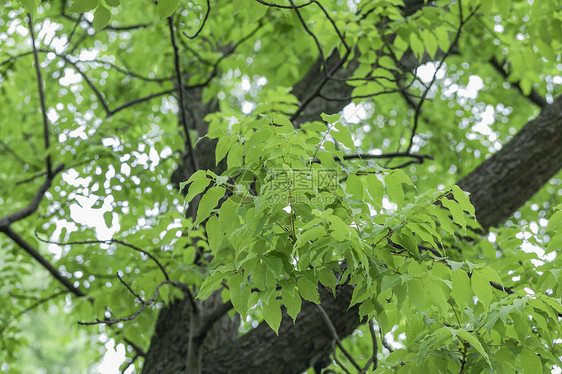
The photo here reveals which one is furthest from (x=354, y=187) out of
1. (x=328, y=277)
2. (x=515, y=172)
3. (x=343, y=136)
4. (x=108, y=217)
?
(x=515, y=172)

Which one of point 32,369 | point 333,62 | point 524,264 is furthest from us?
point 32,369

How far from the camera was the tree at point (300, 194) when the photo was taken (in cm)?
168

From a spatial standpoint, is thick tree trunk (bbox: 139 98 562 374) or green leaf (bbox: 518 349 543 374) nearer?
green leaf (bbox: 518 349 543 374)

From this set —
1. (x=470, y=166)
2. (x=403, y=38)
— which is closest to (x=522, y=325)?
(x=403, y=38)

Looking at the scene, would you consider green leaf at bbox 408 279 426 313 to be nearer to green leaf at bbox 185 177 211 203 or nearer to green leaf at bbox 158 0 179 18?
green leaf at bbox 185 177 211 203

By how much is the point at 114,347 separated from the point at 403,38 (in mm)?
2492

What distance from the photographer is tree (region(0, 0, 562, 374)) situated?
1.68 metres

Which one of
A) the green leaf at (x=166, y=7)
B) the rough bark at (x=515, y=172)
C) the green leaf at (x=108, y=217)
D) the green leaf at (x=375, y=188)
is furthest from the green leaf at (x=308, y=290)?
the rough bark at (x=515, y=172)

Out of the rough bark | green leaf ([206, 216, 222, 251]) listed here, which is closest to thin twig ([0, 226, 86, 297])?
green leaf ([206, 216, 222, 251])

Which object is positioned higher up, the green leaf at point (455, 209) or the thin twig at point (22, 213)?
the thin twig at point (22, 213)

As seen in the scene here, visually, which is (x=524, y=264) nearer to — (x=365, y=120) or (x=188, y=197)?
(x=188, y=197)

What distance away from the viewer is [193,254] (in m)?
3.18
